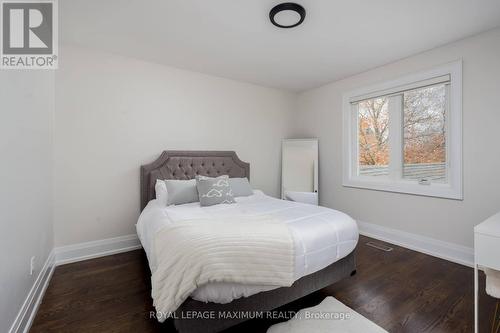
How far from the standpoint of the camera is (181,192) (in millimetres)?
2807

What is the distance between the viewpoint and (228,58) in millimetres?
3104

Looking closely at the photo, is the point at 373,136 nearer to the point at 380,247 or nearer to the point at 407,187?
the point at 407,187

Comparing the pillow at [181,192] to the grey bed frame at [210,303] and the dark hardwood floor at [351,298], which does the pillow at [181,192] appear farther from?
the dark hardwood floor at [351,298]

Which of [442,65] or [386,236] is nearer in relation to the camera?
[442,65]

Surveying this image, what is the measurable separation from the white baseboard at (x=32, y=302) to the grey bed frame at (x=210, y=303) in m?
1.05

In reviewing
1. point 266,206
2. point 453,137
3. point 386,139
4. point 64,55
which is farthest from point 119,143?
point 453,137

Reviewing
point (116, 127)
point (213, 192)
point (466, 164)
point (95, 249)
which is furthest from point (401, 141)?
point (95, 249)

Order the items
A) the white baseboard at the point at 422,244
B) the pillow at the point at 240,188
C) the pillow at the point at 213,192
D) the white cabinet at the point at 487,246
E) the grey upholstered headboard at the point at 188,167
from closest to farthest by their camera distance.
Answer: the white cabinet at the point at 487,246
the white baseboard at the point at 422,244
the pillow at the point at 213,192
the grey upholstered headboard at the point at 188,167
the pillow at the point at 240,188

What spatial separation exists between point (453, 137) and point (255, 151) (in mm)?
2742

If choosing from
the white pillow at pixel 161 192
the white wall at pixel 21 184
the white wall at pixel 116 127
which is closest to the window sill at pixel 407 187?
the white wall at pixel 116 127

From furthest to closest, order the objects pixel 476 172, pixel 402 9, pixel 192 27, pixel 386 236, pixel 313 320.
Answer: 1. pixel 386 236
2. pixel 476 172
3. pixel 192 27
4. pixel 402 9
5. pixel 313 320

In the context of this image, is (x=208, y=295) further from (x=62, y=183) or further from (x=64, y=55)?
(x=64, y=55)

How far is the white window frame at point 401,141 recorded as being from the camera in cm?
265

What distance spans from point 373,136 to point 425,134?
0.68 m
